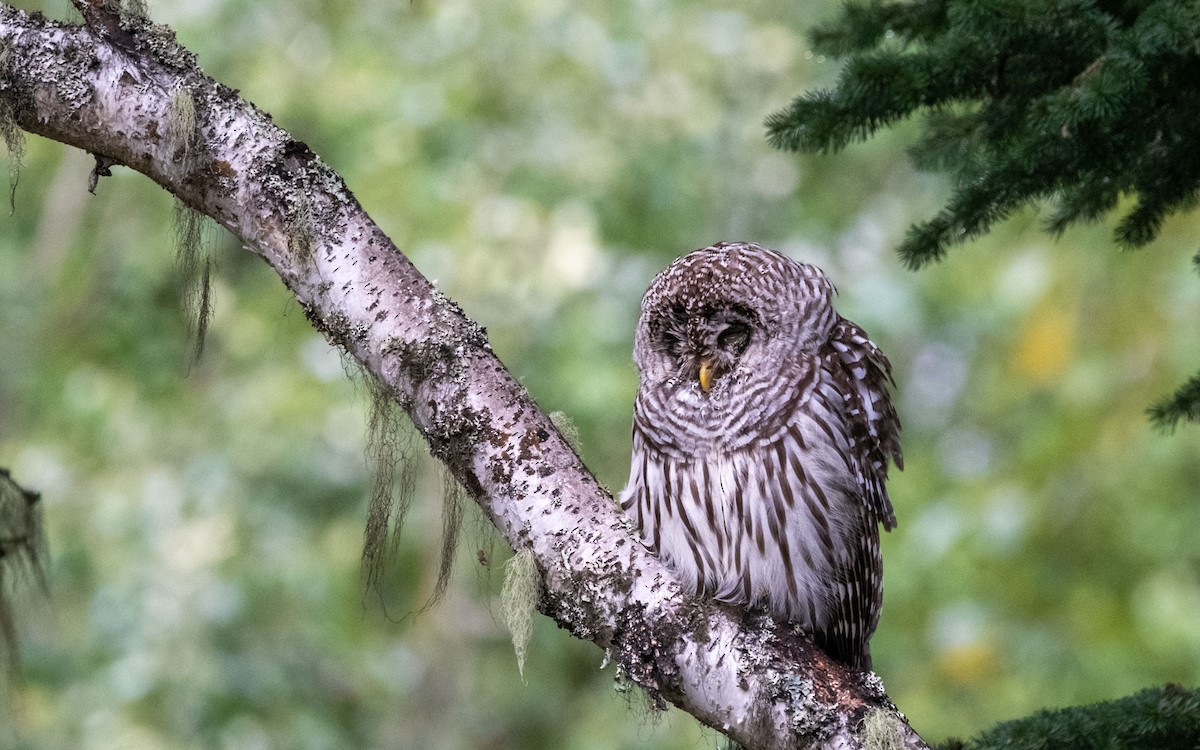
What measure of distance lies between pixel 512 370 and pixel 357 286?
4.86 metres

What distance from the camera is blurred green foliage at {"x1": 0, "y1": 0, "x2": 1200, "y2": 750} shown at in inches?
225

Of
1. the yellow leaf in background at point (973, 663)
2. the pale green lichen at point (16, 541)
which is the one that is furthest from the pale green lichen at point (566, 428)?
the yellow leaf in background at point (973, 663)

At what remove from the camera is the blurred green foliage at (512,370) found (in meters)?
5.72

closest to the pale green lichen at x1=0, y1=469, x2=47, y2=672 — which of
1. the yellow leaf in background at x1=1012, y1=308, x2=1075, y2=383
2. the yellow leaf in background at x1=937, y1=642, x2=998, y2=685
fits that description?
the yellow leaf in background at x1=937, y1=642, x2=998, y2=685

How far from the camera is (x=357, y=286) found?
2354 millimetres

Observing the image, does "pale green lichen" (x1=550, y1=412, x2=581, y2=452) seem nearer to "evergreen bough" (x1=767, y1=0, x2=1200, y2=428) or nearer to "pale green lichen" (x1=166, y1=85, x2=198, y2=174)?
"evergreen bough" (x1=767, y1=0, x2=1200, y2=428)

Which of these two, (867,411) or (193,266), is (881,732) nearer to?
(867,411)

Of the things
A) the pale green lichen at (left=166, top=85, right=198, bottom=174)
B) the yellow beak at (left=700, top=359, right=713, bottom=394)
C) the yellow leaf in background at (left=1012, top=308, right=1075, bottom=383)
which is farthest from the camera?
the yellow leaf in background at (left=1012, top=308, right=1075, bottom=383)

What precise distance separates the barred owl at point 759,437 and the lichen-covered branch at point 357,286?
2.37 feet

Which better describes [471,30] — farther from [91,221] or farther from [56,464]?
[56,464]

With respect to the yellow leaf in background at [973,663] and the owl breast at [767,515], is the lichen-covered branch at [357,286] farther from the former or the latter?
the yellow leaf in background at [973,663]

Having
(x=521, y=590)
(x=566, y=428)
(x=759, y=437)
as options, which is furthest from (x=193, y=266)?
(x=759, y=437)

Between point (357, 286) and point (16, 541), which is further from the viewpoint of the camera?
point (16, 541)

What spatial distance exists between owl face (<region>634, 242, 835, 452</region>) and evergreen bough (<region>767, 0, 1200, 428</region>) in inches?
11.9
